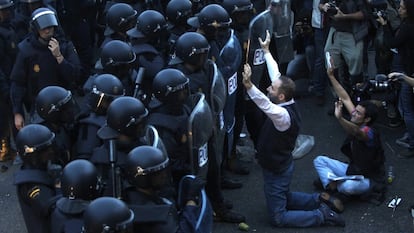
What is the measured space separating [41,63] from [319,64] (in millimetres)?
3913

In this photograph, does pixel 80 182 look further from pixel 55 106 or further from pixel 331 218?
pixel 331 218

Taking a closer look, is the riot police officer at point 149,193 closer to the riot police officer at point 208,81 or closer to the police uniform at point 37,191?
the police uniform at point 37,191

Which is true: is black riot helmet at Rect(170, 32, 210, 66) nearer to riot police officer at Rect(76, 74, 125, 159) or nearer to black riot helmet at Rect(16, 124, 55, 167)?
riot police officer at Rect(76, 74, 125, 159)

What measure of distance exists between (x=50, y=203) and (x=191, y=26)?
3.09 m

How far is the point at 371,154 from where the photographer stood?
6.64 m

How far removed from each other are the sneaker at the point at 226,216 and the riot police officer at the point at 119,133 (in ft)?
5.67

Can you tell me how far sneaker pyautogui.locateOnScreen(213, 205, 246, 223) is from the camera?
6492mm

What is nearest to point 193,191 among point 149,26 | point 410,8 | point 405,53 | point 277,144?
point 277,144

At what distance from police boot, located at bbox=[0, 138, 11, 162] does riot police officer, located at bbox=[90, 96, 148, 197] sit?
3392 millimetres

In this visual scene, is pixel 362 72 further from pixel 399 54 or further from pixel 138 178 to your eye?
pixel 138 178

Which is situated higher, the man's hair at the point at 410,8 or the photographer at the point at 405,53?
the man's hair at the point at 410,8

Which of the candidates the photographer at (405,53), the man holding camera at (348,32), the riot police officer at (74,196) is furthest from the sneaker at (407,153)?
the riot police officer at (74,196)

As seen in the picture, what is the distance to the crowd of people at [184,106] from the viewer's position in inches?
177

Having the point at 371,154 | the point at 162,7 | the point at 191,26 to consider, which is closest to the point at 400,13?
the point at 371,154
